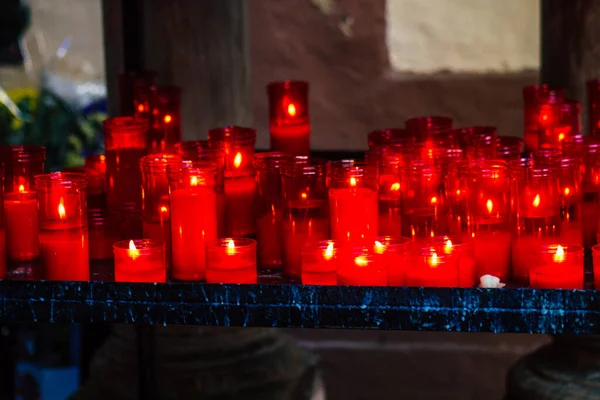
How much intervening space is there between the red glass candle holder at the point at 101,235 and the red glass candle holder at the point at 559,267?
0.72 m

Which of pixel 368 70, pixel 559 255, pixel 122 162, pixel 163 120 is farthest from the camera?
pixel 368 70

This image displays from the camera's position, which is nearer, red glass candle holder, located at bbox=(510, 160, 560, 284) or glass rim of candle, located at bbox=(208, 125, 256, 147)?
red glass candle holder, located at bbox=(510, 160, 560, 284)

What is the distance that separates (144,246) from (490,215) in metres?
0.54

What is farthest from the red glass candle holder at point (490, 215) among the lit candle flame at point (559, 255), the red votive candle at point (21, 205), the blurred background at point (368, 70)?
the blurred background at point (368, 70)

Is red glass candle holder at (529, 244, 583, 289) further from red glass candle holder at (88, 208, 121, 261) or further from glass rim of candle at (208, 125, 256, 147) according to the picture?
red glass candle holder at (88, 208, 121, 261)

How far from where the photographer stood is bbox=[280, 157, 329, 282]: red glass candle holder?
5.90 ft

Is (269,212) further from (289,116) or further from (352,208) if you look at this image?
(289,116)

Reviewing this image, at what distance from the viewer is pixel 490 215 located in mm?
1777

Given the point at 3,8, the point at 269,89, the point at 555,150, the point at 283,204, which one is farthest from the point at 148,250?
the point at 3,8

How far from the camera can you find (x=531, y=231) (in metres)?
1.76

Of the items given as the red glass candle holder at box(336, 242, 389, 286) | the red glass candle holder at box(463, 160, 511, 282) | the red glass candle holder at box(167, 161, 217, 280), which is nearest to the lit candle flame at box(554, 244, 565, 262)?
the red glass candle holder at box(463, 160, 511, 282)

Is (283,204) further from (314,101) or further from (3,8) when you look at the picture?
(3,8)

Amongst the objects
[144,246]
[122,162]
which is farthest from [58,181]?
[122,162]

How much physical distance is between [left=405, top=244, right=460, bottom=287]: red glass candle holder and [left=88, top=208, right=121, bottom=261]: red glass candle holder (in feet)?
1.81
